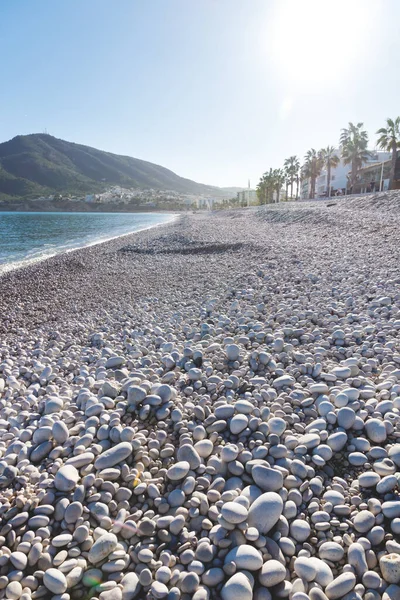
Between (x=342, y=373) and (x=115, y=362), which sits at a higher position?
(x=342, y=373)

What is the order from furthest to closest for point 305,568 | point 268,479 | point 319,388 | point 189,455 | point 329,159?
point 329,159
point 319,388
point 189,455
point 268,479
point 305,568

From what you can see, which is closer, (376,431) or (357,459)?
(357,459)

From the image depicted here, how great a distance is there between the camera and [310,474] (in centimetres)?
208

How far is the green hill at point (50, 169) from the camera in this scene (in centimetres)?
12950

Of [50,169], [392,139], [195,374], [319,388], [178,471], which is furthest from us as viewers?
[50,169]

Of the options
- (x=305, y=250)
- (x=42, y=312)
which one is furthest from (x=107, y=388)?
(x=305, y=250)

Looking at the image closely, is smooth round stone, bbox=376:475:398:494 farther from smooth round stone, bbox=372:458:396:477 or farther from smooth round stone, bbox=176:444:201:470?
smooth round stone, bbox=176:444:201:470

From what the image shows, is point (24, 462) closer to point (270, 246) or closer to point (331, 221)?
point (270, 246)

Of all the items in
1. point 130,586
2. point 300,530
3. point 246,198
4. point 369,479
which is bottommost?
point 130,586

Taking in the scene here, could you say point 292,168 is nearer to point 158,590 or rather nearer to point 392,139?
point 392,139

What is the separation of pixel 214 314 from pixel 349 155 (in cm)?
4949

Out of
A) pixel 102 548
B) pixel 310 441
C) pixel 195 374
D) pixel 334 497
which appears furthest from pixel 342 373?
pixel 102 548

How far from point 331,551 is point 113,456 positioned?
144 cm

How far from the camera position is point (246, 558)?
159 cm
